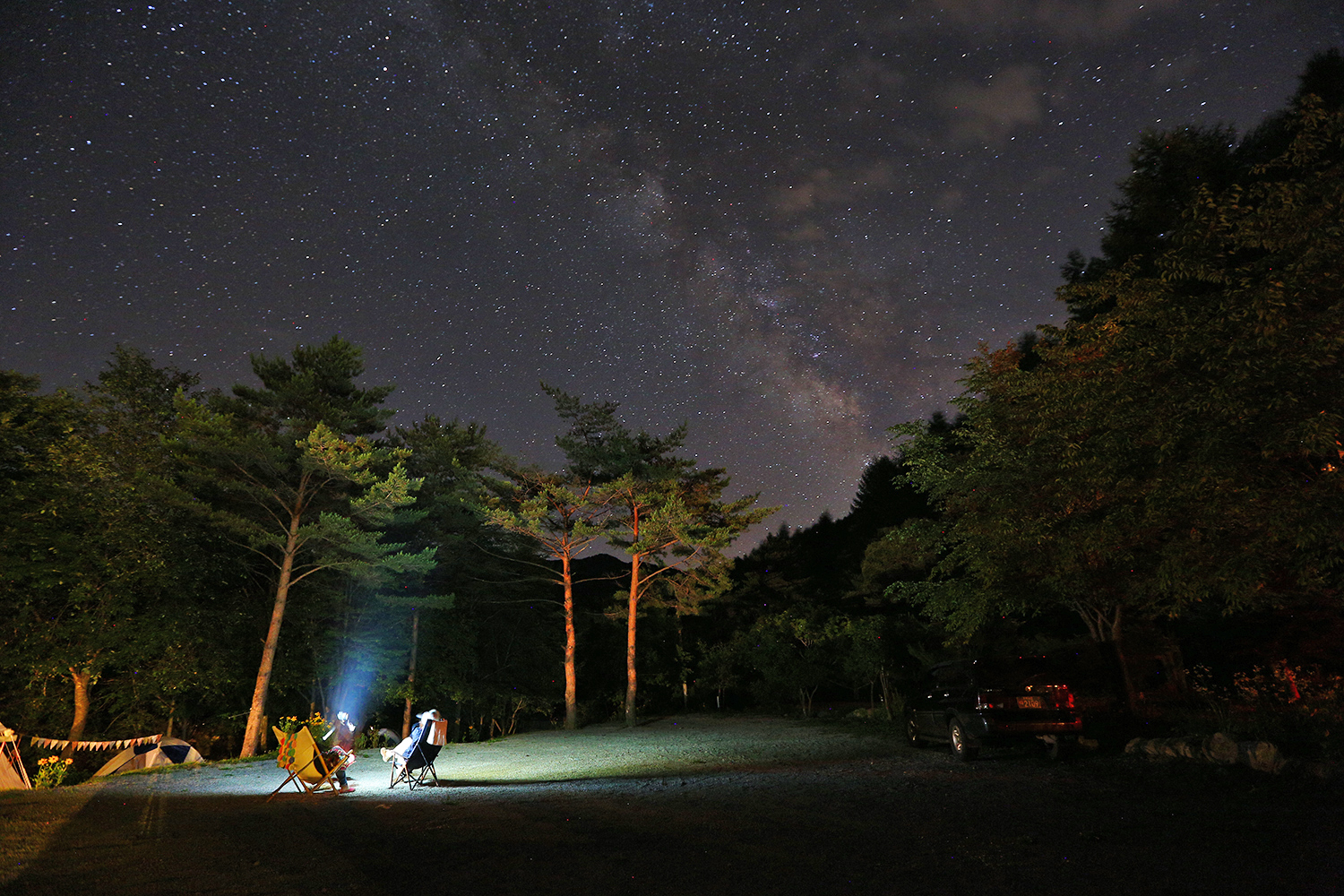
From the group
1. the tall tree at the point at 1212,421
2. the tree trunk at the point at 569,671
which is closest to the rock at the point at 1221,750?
the tall tree at the point at 1212,421

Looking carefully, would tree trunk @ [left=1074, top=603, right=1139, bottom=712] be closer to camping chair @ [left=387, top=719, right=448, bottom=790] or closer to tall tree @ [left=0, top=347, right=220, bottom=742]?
camping chair @ [left=387, top=719, right=448, bottom=790]

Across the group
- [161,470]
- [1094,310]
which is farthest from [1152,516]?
[161,470]

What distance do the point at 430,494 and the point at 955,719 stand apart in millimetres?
23390

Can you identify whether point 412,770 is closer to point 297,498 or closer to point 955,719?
point 955,719

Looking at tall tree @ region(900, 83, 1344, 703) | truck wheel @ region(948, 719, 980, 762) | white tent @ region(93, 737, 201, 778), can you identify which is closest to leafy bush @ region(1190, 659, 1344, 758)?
tall tree @ region(900, 83, 1344, 703)

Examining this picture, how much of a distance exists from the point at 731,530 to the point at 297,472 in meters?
15.1

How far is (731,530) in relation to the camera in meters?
26.4

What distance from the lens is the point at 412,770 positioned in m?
10.0

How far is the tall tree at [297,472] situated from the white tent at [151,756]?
2.12 m

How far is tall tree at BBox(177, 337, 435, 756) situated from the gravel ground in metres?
9.62

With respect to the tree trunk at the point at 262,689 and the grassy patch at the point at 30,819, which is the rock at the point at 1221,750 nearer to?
the grassy patch at the point at 30,819

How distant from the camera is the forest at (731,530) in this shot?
8.37 metres

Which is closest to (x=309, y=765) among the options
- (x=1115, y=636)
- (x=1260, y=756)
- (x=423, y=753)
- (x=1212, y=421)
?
(x=423, y=753)

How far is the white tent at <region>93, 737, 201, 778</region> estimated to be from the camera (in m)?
14.7
